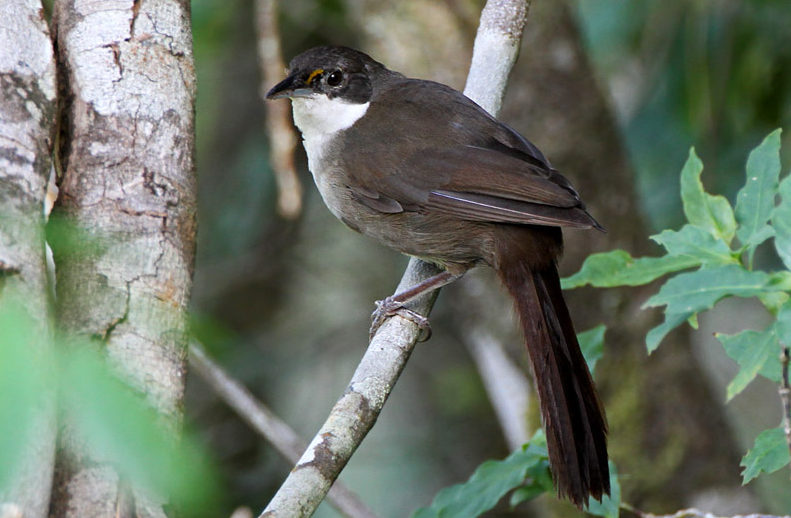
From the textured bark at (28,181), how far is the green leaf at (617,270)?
140 centimetres

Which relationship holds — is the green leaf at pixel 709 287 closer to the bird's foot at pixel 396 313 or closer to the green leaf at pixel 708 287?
the green leaf at pixel 708 287

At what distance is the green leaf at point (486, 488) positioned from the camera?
2.39 meters

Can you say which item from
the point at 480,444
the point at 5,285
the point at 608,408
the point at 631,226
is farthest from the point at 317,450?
the point at 480,444

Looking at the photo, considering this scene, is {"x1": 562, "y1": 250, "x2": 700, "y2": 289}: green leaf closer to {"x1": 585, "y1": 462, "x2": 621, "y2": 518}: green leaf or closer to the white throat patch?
{"x1": 585, "y1": 462, "x2": 621, "y2": 518}: green leaf

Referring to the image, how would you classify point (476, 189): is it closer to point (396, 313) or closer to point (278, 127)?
point (396, 313)

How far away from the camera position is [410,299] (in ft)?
9.82

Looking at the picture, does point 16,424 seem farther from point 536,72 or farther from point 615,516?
point 536,72

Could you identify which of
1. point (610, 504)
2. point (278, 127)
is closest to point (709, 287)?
point (610, 504)

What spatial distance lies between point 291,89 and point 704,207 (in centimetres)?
173

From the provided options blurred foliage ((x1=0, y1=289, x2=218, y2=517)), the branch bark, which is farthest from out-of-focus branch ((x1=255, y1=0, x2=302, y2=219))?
blurred foliage ((x1=0, y1=289, x2=218, y2=517))

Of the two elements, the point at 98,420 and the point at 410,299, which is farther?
the point at 410,299

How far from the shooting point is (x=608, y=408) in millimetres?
4305

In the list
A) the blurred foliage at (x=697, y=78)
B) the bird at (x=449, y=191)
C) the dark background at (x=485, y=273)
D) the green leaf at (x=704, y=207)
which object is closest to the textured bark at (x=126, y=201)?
the bird at (x=449, y=191)

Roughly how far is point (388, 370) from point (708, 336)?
446 centimetres
